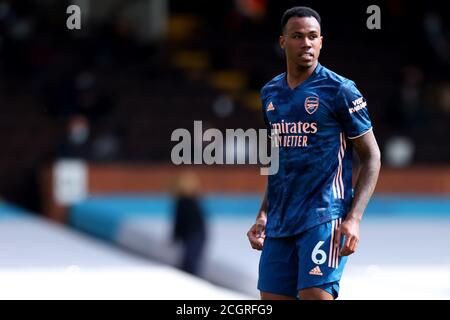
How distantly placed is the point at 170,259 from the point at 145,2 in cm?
1242

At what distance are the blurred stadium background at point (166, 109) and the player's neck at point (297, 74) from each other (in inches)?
250

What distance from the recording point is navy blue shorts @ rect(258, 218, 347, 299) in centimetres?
523

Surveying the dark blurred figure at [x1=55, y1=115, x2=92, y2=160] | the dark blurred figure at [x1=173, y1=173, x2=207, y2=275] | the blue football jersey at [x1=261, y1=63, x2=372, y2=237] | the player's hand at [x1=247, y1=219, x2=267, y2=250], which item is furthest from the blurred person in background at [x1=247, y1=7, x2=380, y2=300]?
the dark blurred figure at [x1=55, y1=115, x2=92, y2=160]

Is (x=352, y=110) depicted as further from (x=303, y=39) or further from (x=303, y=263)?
(x=303, y=263)

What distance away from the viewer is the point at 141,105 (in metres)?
20.8

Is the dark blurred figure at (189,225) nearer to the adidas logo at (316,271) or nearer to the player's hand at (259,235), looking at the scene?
A: the player's hand at (259,235)

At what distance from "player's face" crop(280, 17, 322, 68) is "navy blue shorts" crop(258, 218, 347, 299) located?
79cm

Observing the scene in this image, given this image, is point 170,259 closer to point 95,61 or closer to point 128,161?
point 128,161

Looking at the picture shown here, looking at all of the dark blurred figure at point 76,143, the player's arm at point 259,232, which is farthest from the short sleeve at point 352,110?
the dark blurred figure at point 76,143

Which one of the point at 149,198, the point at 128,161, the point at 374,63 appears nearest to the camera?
the point at 149,198

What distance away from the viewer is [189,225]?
1241 centimetres

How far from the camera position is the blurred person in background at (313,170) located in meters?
5.21

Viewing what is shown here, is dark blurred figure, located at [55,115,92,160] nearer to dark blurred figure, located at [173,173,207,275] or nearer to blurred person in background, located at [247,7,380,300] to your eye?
dark blurred figure, located at [173,173,207,275]
